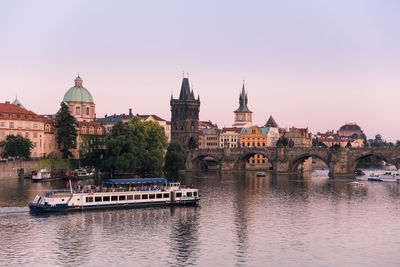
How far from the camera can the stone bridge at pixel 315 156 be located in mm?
157375

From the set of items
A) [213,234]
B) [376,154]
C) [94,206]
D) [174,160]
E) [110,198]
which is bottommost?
[213,234]

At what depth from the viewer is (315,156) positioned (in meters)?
175

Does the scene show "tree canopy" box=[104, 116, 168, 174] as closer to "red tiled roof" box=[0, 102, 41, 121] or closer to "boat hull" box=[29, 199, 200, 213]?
"red tiled roof" box=[0, 102, 41, 121]

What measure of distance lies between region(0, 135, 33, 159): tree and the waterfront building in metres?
4.40

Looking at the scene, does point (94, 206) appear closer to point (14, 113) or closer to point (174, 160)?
point (14, 113)

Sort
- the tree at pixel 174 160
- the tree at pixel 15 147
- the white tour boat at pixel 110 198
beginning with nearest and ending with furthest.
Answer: the white tour boat at pixel 110 198 < the tree at pixel 15 147 < the tree at pixel 174 160

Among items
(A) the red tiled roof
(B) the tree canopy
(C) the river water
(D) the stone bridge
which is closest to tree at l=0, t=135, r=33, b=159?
(A) the red tiled roof

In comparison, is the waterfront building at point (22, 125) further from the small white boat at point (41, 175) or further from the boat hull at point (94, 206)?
the boat hull at point (94, 206)

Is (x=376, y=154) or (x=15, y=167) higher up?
(x=376, y=154)

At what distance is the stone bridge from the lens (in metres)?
157

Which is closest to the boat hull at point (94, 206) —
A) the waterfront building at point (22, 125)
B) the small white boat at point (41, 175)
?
the small white boat at point (41, 175)

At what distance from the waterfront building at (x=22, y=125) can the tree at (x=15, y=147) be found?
14.4ft

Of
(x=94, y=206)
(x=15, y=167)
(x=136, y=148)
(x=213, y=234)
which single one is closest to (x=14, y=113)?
(x=15, y=167)

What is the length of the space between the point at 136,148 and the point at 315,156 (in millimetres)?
54682
